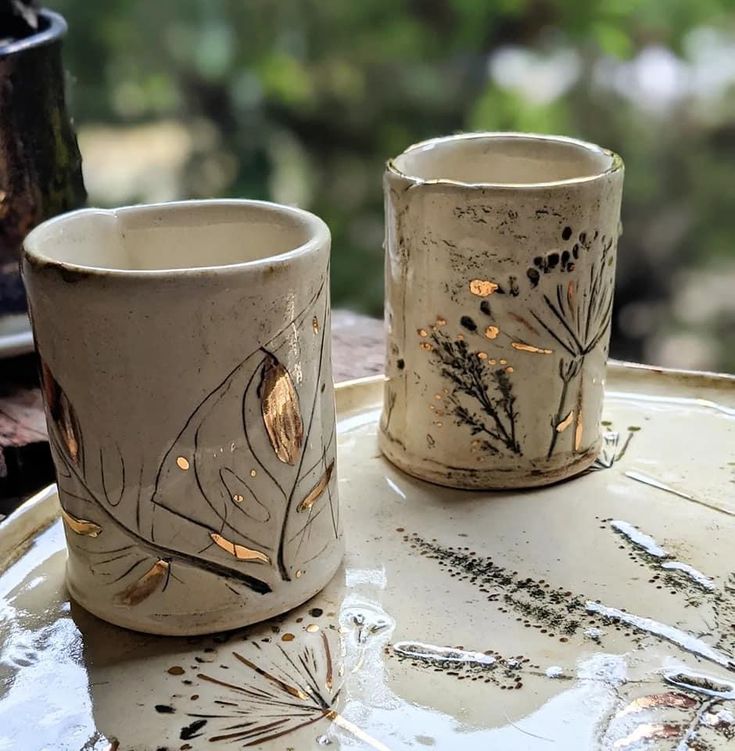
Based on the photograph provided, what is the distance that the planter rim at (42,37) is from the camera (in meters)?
0.61

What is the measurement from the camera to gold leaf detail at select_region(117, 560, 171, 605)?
0.42 m

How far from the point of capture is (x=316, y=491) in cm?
45

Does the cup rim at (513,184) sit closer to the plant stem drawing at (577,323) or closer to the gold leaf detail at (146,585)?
the plant stem drawing at (577,323)

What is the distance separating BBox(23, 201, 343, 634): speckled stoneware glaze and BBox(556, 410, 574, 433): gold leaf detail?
14 centimetres

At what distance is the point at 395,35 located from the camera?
3.15 ft

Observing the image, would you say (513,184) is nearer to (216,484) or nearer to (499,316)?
(499,316)

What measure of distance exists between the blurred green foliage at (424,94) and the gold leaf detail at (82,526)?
1.85 ft

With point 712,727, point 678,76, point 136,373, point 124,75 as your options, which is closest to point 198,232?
point 136,373

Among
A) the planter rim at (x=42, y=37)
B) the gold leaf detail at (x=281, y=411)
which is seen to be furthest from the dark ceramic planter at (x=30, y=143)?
the gold leaf detail at (x=281, y=411)

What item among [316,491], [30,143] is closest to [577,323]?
[316,491]

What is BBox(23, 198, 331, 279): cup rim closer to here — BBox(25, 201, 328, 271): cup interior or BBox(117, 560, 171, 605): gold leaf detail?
BBox(25, 201, 328, 271): cup interior

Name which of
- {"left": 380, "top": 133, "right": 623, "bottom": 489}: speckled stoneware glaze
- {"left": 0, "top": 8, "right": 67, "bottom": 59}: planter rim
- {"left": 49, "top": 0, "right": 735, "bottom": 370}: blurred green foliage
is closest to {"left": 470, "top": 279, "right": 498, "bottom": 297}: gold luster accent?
{"left": 380, "top": 133, "right": 623, "bottom": 489}: speckled stoneware glaze

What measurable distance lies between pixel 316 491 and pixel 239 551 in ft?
0.15

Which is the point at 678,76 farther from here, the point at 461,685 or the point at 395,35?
the point at 461,685
